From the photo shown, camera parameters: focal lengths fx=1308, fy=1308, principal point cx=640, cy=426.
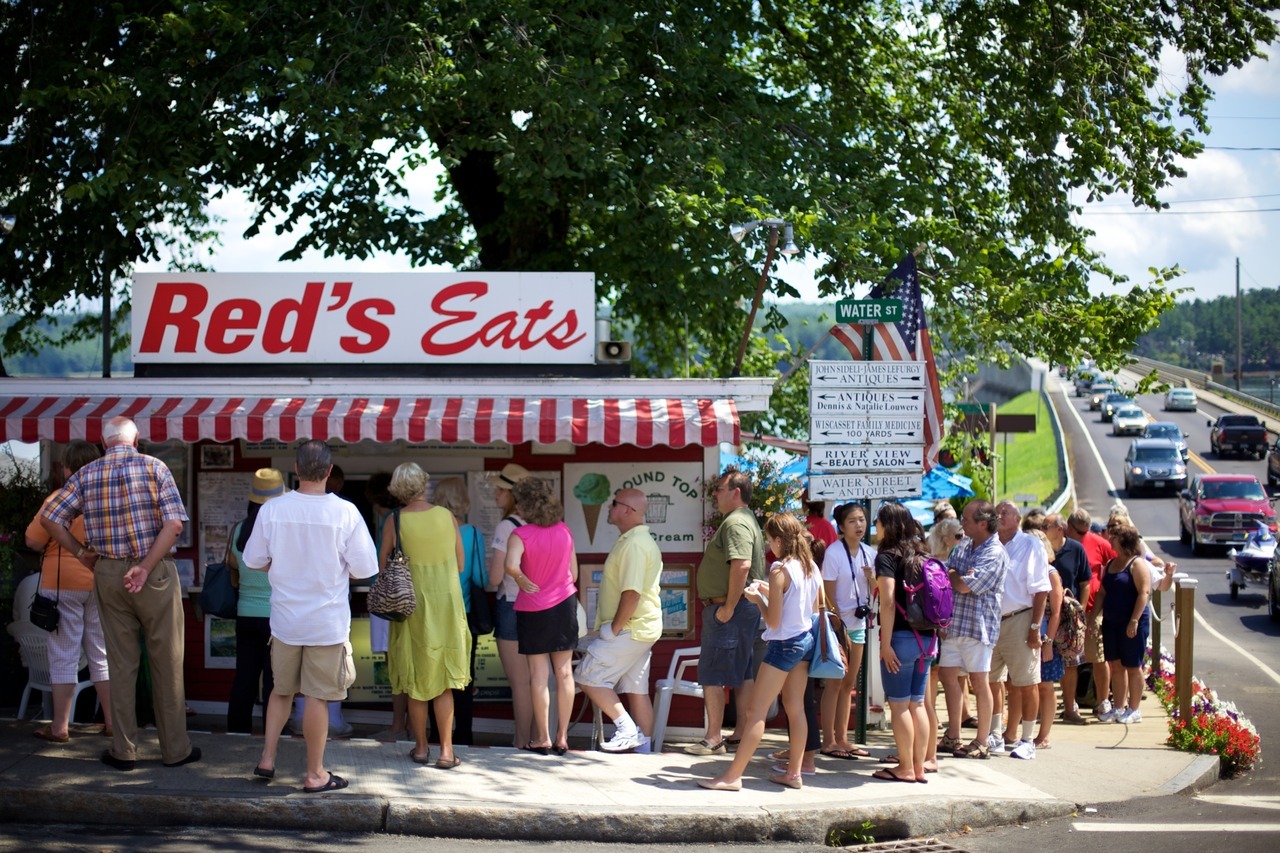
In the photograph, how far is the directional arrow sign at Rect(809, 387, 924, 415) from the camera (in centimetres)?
909

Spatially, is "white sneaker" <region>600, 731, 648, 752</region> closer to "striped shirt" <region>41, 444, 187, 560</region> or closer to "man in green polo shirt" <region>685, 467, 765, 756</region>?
"man in green polo shirt" <region>685, 467, 765, 756</region>

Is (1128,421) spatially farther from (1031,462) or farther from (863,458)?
(863,458)

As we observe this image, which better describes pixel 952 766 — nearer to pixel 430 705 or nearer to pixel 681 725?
pixel 681 725

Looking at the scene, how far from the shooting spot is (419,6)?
1287cm

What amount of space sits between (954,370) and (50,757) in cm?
1682

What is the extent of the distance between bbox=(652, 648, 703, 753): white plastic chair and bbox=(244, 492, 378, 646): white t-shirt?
2.78 meters

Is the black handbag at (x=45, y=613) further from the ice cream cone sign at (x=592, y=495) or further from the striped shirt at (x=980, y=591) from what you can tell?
the striped shirt at (x=980, y=591)

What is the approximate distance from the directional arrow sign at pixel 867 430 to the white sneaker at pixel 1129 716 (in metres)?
3.51

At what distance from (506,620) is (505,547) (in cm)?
50

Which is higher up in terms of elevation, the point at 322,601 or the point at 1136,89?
the point at 1136,89

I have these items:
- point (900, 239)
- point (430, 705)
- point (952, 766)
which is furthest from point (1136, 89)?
point (430, 705)

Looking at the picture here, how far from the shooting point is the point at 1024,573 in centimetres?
923

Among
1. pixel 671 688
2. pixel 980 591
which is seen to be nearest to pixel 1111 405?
pixel 980 591

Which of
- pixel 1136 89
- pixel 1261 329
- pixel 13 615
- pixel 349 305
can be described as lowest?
pixel 13 615
